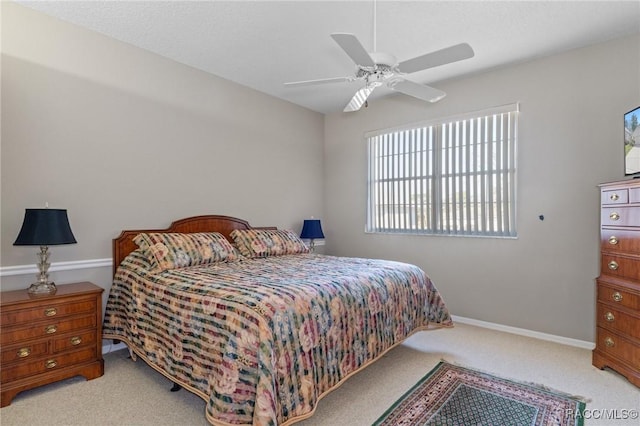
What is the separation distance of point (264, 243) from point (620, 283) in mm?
3127

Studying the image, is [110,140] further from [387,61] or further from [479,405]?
[479,405]

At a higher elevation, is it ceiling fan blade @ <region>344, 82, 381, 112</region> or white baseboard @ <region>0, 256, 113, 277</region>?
ceiling fan blade @ <region>344, 82, 381, 112</region>

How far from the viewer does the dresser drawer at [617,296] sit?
7.89 feet

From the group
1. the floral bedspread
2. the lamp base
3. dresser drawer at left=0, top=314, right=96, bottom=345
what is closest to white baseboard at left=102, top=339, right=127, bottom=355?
the floral bedspread

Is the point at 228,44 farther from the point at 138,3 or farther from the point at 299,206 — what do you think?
the point at 299,206

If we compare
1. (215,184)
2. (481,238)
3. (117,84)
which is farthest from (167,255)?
(481,238)

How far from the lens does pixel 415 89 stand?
260 centimetres

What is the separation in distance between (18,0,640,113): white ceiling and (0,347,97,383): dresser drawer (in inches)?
103

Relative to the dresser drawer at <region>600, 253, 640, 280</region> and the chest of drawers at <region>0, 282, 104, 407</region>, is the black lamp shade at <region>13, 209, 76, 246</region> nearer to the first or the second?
the chest of drawers at <region>0, 282, 104, 407</region>

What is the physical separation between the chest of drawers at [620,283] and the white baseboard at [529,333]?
1.51 ft

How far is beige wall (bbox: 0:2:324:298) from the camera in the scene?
2.61 meters

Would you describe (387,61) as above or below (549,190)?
above

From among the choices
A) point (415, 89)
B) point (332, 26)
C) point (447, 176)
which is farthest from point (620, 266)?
point (332, 26)

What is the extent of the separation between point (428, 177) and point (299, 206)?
183 centimetres
